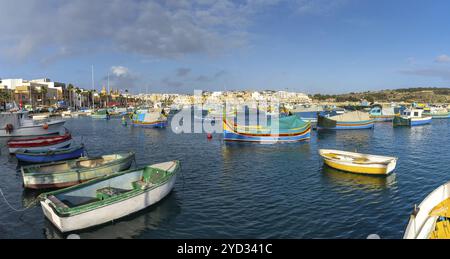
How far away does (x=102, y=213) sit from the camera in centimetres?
1560

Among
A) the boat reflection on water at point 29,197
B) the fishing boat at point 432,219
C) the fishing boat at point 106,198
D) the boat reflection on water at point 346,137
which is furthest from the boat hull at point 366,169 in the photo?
the boat reflection on water at point 29,197

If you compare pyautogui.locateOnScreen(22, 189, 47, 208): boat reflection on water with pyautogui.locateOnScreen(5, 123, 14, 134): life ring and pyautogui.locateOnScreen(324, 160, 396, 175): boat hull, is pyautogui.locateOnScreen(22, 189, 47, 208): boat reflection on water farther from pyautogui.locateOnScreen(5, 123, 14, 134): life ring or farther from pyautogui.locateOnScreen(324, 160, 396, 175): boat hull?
pyautogui.locateOnScreen(5, 123, 14, 134): life ring

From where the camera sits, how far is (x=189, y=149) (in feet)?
136

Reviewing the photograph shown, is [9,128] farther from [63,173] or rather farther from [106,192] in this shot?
[106,192]

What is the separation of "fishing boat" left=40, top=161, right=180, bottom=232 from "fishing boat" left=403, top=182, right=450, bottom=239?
13498 millimetres

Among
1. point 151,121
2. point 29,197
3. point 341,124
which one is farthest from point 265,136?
point 151,121

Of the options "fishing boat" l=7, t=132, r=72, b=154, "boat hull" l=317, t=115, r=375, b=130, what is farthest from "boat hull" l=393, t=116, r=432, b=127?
"fishing boat" l=7, t=132, r=72, b=154

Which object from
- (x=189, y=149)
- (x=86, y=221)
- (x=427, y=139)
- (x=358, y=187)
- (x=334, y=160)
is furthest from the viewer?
(x=427, y=139)

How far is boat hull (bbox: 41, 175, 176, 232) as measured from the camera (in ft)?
48.3
